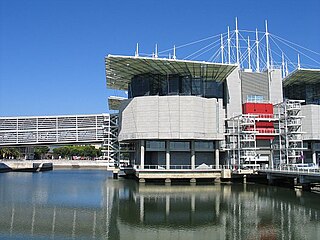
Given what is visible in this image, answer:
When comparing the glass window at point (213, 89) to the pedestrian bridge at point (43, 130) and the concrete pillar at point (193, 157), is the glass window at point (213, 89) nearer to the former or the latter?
the concrete pillar at point (193, 157)

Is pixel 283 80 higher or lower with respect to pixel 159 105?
higher

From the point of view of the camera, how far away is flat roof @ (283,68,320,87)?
250ft

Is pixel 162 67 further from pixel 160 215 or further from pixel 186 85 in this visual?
pixel 160 215

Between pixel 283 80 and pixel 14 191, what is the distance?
58807mm

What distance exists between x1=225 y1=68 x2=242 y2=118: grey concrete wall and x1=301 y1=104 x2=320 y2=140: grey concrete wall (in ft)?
43.7

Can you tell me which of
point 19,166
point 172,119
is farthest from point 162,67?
point 19,166

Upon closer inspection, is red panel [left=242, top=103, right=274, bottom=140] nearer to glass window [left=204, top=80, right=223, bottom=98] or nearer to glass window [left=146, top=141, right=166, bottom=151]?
glass window [left=204, top=80, right=223, bottom=98]

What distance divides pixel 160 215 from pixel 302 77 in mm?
57659

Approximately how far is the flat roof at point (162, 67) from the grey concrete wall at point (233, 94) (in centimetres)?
181

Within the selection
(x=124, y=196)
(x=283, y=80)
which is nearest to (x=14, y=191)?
(x=124, y=196)

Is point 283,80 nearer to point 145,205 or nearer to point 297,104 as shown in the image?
point 297,104

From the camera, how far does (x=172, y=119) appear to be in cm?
6844

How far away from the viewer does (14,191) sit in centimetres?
5241

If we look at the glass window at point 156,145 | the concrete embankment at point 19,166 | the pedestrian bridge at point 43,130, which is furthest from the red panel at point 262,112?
the concrete embankment at point 19,166
